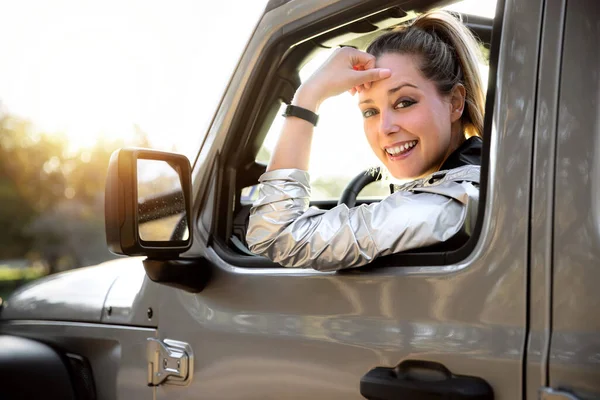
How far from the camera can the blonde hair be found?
1903 mm

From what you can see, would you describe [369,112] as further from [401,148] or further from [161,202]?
[161,202]

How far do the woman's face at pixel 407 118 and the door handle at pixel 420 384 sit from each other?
609 millimetres

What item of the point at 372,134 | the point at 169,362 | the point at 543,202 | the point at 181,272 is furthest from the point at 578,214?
the point at 169,362

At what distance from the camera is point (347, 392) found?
156 centimetres

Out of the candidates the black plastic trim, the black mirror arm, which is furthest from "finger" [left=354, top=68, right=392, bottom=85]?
the black plastic trim

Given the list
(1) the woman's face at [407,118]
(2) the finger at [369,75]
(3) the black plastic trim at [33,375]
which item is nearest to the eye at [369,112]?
(1) the woman's face at [407,118]

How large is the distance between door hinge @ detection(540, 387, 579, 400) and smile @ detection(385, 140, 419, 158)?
0.78m

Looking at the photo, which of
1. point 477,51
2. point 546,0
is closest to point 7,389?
point 477,51

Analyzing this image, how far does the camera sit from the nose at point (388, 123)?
1.84 meters

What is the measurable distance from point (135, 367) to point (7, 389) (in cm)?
50

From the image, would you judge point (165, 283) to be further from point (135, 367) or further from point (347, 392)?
point (347, 392)

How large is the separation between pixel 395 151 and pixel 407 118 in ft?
0.32

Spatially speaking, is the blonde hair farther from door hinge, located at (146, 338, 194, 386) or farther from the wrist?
door hinge, located at (146, 338, 194, 386)

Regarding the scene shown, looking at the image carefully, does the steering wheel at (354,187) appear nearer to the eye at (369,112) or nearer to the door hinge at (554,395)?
the eye at (369,112)
